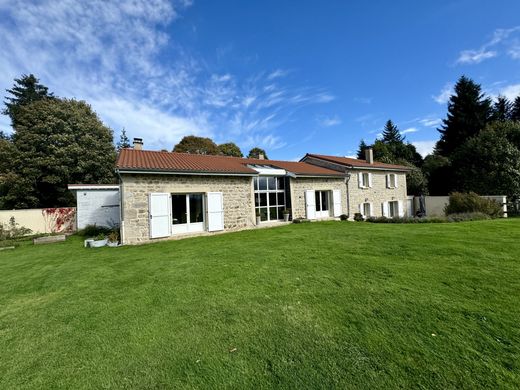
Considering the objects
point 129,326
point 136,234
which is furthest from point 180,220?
point 129,326

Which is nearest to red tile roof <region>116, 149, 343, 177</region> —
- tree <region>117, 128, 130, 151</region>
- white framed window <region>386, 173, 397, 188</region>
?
white framed window <region>386, 173, 397, 188</region>

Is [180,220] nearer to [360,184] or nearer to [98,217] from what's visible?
[98,217]

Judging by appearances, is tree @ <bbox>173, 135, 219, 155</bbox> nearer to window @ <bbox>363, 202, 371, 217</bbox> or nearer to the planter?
window @ <bbox>363, 202, 371, 217</bbox>

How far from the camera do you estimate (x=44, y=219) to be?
15.9 m

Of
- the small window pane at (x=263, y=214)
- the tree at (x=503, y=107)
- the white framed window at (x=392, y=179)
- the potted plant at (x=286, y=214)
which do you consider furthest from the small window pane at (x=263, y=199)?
the tree at (x=503, y=107)

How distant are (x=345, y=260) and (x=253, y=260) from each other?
2334 mm

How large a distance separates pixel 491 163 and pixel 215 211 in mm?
24366

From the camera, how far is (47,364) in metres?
2.95

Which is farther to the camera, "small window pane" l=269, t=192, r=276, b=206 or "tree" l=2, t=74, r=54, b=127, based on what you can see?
"tree" l=2, t=74, r=54, b=127

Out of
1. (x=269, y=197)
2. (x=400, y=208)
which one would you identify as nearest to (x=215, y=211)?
(x=269, y=197)

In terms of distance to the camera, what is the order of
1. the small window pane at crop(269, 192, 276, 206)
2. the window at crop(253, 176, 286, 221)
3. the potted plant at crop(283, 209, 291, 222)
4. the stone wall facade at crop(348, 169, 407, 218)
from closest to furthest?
the window at crop(253, 176, 286, 221) < the small window pane at crop(269, 192, 276, 206) < the potted plant at crop(283, 209, 291, 222) < the stone wall facade at crop(348, 169, 407, 218)

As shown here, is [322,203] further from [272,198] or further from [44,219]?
[44,219]

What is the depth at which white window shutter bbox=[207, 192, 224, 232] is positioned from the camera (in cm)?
1243

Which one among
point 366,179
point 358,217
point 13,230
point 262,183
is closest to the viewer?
point 13,230
